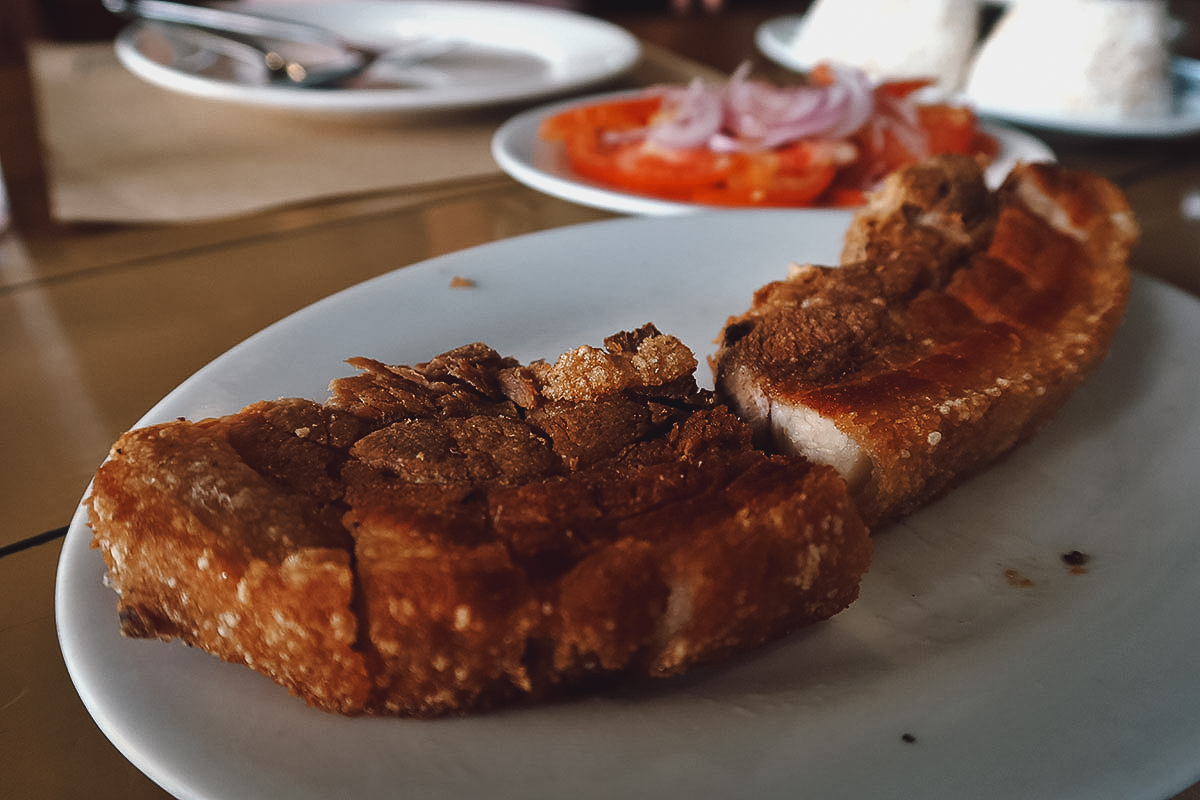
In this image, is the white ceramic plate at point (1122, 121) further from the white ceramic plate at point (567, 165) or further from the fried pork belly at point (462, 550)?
the fried pork belly at point (462, 550)

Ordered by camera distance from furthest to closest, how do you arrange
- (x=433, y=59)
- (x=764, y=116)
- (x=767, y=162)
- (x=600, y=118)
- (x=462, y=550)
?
(x=433, y=59) → (x=600, y=118) → (x=764, y=116) → (x=767, y=162) → (x=462, y=550)

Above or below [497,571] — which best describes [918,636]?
below

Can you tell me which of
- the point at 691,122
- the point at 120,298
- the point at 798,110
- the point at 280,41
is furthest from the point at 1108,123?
the point at 280,41

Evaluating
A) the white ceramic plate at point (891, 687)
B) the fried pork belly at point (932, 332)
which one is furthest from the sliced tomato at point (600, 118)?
the white ceramic plate at point (891, 687)

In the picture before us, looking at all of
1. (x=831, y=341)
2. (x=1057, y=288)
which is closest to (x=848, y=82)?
(x=1057, y=288)

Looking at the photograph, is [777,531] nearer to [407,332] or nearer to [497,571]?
[497,571]

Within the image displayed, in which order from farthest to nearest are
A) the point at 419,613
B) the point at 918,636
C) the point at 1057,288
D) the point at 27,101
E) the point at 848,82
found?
1. the point at 27,101
2. the point at 848,82
3. the point at 1057,288
4. the point at 918,636
5. the point at 419,613

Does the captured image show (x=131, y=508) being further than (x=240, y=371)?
No

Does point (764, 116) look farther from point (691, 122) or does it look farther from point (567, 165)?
point (567, 165)
